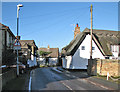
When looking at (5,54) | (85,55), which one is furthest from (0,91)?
(85,55)

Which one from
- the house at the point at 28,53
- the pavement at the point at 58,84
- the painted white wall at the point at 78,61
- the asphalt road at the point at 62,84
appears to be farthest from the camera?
the house at the point at 28,53

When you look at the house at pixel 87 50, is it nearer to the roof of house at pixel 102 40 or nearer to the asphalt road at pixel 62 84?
the roof of house at pixel 102 40

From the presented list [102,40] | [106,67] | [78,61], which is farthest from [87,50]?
[106,67]

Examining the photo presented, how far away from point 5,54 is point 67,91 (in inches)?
358

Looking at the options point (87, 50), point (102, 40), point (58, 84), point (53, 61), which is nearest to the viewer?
point (58, 84)

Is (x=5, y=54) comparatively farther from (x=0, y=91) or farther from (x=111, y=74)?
(x=111, y=74)

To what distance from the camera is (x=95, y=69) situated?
22.9 m

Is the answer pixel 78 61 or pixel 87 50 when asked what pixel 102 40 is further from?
pixel 78 61

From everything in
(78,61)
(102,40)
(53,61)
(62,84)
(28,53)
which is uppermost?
(102,40)

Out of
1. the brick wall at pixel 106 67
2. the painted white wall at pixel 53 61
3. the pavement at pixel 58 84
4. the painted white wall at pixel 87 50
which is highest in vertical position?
the painted white wall at pixel 87 50

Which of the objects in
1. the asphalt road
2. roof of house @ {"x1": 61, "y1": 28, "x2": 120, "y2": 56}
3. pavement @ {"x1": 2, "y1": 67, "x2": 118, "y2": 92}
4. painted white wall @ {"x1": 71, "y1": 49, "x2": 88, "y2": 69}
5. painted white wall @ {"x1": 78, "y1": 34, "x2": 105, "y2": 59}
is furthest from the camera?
painted white wall @ {"x1": 78, "y1": 34, "x2": 105, "y2": 59}

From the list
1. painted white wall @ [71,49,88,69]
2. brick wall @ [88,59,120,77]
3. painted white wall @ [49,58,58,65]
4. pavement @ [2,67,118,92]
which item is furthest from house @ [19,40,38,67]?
pavement @ [2,67,118,92]

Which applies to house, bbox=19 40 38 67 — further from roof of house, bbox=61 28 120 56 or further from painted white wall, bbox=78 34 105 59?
painted white wall, bbox=78 34 105 59

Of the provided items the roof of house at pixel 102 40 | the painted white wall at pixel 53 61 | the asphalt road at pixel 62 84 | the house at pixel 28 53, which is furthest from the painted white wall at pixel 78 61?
the painted white wall at pixel 53 61
